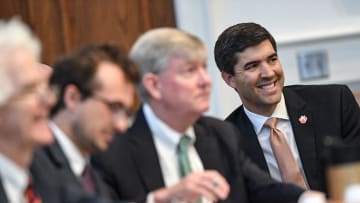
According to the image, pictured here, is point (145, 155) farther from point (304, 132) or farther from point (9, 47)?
point (304, 132)

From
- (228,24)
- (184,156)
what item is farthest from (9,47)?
(228,24)

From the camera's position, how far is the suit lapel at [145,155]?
7.10ft

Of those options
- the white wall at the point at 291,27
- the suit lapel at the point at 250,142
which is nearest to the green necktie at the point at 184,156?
the suit lapel at the point at 250,142

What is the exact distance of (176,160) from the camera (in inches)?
87.1

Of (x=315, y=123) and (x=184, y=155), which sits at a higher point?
(x=184, y=155)

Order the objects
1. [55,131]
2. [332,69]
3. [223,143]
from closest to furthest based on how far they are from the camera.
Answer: [55,131] < [223,143] < [332,69]

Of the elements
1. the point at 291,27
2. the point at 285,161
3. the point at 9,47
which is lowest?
the point at 285,161

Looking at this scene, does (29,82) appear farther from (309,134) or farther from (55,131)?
(309,134)

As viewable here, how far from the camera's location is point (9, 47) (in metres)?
1.70

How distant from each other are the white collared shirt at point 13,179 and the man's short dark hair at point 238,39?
1.41m

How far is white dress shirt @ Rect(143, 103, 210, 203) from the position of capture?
2.20m

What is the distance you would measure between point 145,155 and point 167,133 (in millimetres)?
89

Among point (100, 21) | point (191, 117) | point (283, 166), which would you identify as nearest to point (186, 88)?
point (191, 117)

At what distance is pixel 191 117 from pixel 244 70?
2.91ft
